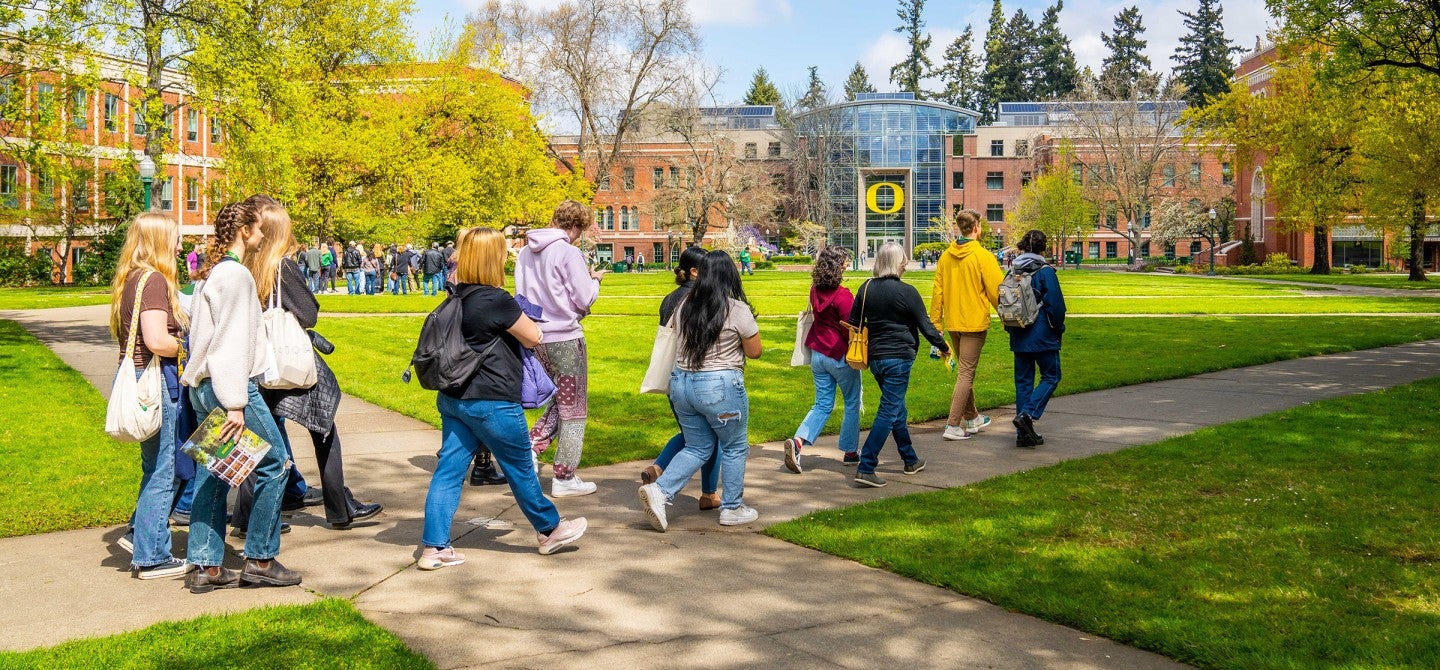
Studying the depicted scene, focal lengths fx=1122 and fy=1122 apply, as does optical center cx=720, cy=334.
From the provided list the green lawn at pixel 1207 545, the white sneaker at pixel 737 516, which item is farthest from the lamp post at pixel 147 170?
the green lawn at pixel 1207 545

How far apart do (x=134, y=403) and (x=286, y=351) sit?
74 centimetres

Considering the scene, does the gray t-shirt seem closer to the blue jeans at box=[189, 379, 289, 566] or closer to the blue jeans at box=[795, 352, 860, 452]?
the blue jeans at box=[795, 352, 860, 452]

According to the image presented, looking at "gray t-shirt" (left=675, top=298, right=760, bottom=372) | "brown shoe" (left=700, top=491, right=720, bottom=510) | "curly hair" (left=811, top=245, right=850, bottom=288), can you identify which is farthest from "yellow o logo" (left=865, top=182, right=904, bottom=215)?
"gray t-shirt" (left=675, top=298, right=760, bottom=372)

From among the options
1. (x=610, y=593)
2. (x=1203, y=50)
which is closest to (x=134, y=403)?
(x=610, y=593)

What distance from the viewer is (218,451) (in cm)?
505

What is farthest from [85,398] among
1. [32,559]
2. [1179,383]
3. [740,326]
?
[1179,383]

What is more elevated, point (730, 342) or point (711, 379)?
point (730, 342)

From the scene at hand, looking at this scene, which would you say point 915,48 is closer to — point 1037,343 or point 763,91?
point 763,91

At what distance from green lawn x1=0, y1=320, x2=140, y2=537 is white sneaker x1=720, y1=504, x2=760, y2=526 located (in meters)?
3.70

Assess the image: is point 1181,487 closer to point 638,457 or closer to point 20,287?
point 638,457

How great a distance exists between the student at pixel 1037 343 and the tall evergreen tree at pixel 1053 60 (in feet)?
371

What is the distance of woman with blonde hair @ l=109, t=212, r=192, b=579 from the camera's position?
559 centimetres

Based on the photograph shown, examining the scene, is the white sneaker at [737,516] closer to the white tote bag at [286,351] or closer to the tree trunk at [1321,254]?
the white tote bag at [286,351]

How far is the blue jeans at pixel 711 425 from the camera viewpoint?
649cm
